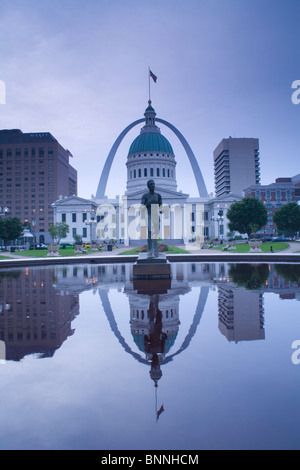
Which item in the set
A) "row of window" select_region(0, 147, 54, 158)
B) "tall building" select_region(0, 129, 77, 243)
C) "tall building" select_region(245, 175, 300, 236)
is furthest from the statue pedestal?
"row of window" select_region(0, 147, 54, 158)

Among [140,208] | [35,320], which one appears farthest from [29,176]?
[35,320]

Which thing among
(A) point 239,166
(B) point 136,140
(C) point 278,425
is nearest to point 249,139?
(A) point 239,166

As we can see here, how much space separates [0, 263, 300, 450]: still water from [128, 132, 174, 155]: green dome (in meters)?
94.9

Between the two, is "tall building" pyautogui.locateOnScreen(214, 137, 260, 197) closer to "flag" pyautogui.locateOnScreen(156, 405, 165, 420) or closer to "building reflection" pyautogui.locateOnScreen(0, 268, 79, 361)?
"building reflection" pyautogui.locateOnScreen(0, 268, 79, 361)

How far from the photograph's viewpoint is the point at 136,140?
344ft

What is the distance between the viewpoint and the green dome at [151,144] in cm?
10077

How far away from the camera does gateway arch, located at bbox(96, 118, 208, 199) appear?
103 metres

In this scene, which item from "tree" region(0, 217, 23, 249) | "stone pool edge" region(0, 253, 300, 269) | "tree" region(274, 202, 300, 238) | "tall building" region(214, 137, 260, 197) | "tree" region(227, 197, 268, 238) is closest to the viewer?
"stone pool edge" region(0, 253, 300, 269)

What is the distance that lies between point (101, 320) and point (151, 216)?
9.27 metres

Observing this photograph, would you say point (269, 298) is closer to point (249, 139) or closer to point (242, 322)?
point (242, 322)

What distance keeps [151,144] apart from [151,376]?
330ft

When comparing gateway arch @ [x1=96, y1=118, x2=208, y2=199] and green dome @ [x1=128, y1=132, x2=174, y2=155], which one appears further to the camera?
gateway arch @ [x1=96, y1=118, x2=208, y2=199]

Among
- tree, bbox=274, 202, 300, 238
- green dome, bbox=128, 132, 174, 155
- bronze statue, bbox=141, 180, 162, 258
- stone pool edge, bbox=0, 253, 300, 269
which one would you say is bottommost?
stone pool edge, bbox=0, 253, 300, 269
